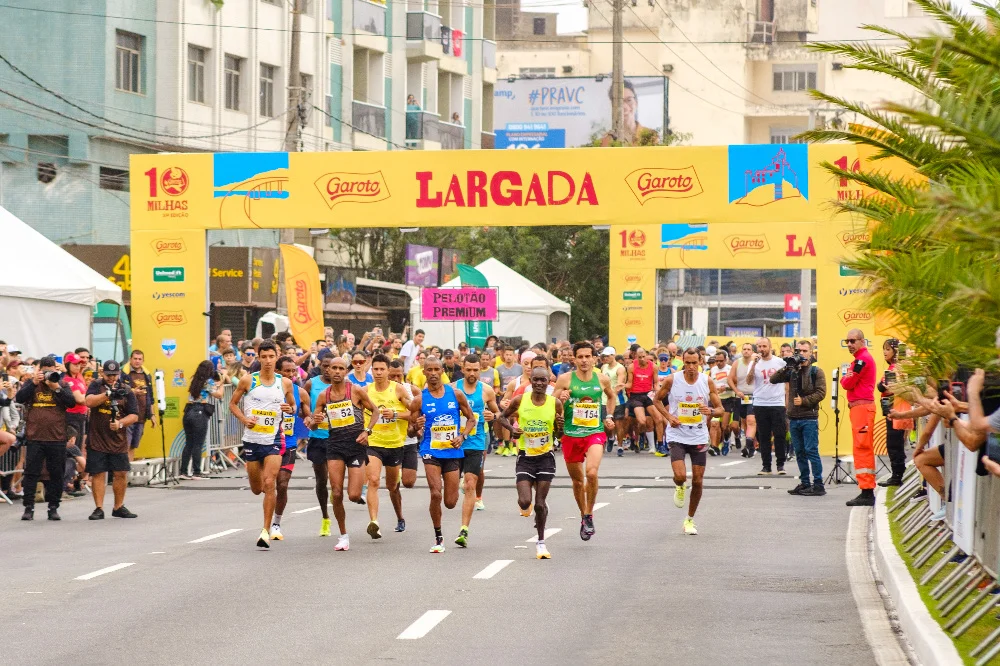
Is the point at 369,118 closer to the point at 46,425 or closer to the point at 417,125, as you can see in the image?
the point at 417,125

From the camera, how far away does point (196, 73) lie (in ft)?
145

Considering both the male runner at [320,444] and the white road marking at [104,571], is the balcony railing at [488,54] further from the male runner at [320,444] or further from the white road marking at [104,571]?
the white road marking at [104,571]

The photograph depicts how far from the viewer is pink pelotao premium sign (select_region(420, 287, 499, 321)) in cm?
3397

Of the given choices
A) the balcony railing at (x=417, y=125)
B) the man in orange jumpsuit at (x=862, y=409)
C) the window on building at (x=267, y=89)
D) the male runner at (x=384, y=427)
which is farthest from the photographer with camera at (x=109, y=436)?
the balcony railing at (x=417, y=125)

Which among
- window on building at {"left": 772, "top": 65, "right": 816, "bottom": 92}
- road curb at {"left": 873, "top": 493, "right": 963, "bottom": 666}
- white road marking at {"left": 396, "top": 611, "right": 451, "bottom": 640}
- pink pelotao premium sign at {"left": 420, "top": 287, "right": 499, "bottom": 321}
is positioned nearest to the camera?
road curb at {"left": 873, "top": 493, "right": 963, "bottom": 666}

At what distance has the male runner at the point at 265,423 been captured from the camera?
15.3 m

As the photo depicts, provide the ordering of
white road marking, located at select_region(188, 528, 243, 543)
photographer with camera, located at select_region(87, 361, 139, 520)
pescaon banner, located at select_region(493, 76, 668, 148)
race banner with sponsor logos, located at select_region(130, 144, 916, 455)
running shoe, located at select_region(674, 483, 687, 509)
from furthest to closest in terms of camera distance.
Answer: pescaon banner, located at select_region(493, 76, 668, 148), race banner with sponsor logos, located at select_region(130, 144, 916, 455), photographer with camera, located at select_region(87, 361, 139, 520), running shoe, located at select_region(674, 483, 687, 509), white road marking, located at select_region(188, 528, 243, 543)

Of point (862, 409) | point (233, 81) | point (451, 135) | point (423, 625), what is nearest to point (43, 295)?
point (862, 409)

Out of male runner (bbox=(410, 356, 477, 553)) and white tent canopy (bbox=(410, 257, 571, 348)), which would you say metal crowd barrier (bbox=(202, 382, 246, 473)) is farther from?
white tent canopy (bbox=(410, 257, 571, 348))

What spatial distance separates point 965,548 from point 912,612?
1.27 meters

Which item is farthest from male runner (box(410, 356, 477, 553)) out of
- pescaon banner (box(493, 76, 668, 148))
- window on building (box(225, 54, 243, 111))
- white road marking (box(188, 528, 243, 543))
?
pescaon banner (box(493, 76, 668, 148))

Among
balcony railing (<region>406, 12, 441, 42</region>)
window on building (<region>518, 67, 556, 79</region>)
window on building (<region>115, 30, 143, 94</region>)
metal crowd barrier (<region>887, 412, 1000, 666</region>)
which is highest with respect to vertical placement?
window on building (<region>518, 67, 556, 79</region>)

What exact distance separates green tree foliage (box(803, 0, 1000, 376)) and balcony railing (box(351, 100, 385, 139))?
40188 mm

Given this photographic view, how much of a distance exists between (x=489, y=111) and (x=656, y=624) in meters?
57.7
